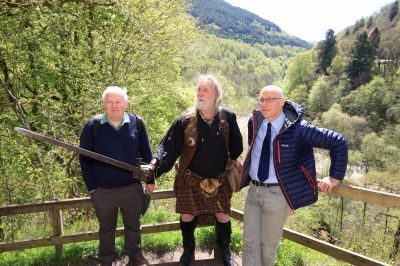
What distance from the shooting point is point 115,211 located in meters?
3.72

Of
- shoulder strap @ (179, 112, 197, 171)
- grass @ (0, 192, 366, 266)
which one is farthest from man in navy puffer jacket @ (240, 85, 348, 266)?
grass @ (0, 192, 366, 266)

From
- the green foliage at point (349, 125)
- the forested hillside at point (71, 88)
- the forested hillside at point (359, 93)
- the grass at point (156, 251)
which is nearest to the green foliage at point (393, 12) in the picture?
the forested hillside at point (359, 93)

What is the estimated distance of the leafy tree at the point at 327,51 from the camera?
317 ft

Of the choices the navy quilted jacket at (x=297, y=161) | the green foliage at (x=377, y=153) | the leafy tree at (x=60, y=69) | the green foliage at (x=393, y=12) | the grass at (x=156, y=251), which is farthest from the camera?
the green foliage at (x=393, y=12)

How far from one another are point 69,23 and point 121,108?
17.4ft

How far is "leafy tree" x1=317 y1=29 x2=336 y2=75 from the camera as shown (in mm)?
96500

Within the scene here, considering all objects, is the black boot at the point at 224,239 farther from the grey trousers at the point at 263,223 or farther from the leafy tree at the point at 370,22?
the leafy tree at the point at 370,22

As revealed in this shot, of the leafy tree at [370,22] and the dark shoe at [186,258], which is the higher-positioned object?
the leafy tree at [370,22]

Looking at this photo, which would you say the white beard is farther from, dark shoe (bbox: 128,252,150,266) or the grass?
the grass

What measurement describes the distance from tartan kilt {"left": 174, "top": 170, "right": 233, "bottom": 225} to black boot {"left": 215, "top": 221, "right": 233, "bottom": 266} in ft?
0.64

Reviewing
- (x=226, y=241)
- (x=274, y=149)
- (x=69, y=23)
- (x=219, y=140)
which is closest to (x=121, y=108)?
(x=219, y=140)

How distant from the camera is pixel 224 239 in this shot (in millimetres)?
3867

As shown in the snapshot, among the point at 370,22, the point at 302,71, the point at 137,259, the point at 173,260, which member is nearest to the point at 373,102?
the point at 302,71

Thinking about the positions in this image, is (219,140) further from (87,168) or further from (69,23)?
(69,23)
